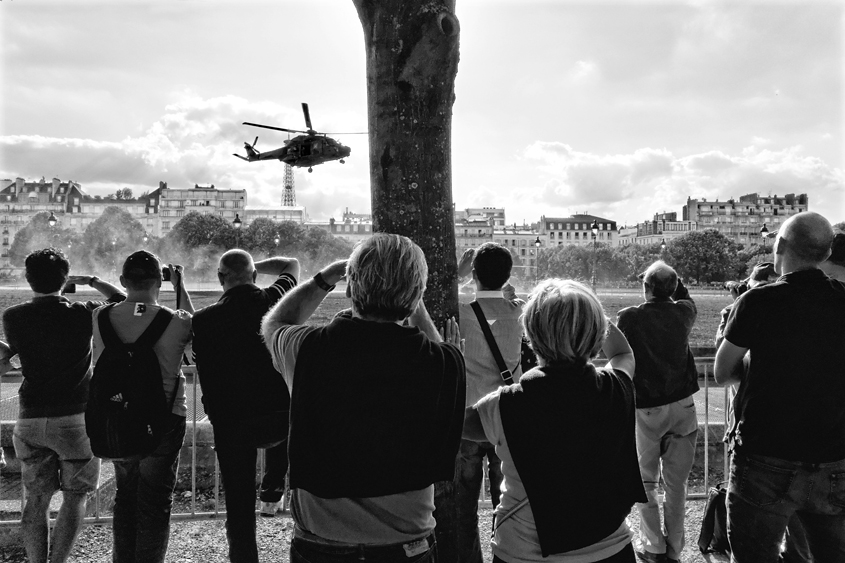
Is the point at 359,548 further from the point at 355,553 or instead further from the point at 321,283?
the point at 321,283

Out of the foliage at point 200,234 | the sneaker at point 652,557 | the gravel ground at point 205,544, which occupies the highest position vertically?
the foliage at point 200,234

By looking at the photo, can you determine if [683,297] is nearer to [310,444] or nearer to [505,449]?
[505,449]

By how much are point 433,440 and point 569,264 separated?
136699mm

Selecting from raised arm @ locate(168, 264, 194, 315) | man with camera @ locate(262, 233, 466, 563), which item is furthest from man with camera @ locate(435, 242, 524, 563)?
raised arm @ locate(168, 264, 194, 315)

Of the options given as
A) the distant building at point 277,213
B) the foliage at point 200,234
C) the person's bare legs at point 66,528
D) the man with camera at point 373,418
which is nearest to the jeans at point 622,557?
the man with camera at point 373,418

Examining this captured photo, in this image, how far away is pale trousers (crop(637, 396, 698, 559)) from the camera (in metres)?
4.18

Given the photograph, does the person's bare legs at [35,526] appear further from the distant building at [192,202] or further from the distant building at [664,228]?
the distant building at [664,228]

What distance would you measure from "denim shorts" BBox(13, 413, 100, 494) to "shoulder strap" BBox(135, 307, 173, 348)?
746mm

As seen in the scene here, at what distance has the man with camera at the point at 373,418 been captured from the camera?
199 cm

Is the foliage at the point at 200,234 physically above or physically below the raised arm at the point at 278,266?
above

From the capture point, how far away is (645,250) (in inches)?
5276

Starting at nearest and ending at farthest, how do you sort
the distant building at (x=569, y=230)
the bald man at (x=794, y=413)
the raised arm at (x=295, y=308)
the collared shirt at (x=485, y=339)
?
the raised arm at (x=295, y=308), the bald man at (x=794, y=413), the collared shirt at (x=485, y=339), the distant building at (x=569, y=230)

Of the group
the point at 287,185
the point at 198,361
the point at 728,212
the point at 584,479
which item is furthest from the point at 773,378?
the point at 728,212

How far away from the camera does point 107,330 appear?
3.37 metres
